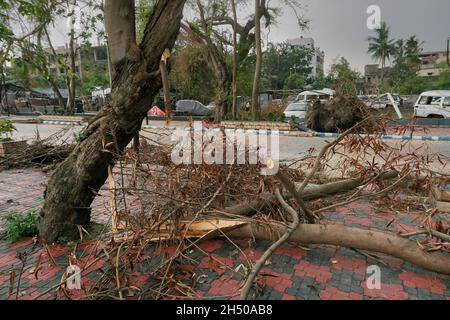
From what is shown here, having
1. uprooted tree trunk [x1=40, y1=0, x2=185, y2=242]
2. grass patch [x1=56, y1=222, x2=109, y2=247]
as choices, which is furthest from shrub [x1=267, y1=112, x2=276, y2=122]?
grass patch [x1=56, y1=222, x2=109, y2=247]

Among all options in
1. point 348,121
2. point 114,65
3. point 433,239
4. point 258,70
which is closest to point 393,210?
point 433,239

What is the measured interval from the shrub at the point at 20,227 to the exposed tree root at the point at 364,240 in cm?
262

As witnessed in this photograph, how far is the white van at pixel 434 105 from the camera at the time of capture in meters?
14.6

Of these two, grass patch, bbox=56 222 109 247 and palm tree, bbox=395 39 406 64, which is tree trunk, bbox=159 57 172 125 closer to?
grass patch, bbox=56 222 109 247

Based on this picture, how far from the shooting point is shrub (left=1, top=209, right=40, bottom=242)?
371 cm

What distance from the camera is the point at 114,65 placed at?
3332 mm

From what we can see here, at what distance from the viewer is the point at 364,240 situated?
2.90 metres

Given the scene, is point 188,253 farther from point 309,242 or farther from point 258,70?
point 258,70

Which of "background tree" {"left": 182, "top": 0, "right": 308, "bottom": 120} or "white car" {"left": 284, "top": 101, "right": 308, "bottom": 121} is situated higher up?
"background tree" {"left": 182, "top": 0, "right": 308, "bottom": 120}

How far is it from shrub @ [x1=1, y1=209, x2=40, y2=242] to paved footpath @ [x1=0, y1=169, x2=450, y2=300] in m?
0.10

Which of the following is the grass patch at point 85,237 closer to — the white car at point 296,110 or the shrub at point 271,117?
the shrub at point 271,117

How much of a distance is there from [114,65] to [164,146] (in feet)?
3.76

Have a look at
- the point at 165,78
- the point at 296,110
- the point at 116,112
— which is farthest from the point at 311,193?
the point at 296,110

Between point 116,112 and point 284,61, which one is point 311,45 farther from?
point 116,112
